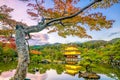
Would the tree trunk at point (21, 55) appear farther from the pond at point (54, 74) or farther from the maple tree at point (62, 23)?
the pond at point (54, 74)

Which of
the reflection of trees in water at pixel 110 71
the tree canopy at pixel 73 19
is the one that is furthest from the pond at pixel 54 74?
the tree canopy at pixel 73 19

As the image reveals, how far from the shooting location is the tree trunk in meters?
4.91

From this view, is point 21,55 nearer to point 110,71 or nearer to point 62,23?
point 62,23

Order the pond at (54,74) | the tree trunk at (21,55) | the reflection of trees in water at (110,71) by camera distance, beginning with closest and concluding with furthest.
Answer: the tree trunk at (21,55) < the pond at (54,74) < the reflection of trees in water at (110,71)

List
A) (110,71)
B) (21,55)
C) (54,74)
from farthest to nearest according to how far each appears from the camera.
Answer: (110,71) → (54,74) → (21,55)

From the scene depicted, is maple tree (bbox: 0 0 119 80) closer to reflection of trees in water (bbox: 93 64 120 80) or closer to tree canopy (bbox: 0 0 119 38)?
tree canopy (bbox: 0 0 119 38)

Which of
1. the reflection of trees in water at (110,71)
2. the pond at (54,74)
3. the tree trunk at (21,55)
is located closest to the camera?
the tree trunk at (21,55)

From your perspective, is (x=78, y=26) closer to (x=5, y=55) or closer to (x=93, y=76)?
(x=93, y=76)

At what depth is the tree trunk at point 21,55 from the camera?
491 cm

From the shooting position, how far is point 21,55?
16.2ft

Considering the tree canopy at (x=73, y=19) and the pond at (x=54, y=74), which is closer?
the tree canopy at (x=73, y=19)

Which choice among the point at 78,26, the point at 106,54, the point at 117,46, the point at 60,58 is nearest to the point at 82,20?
the point at 78,26

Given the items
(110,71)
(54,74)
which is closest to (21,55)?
(54,74)

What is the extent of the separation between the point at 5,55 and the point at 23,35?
29.0m
